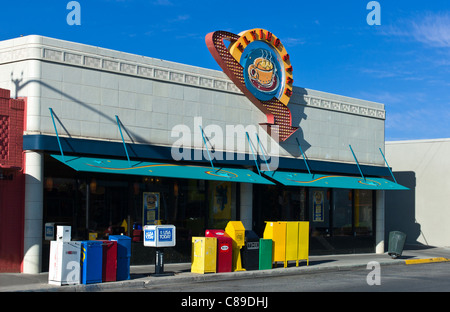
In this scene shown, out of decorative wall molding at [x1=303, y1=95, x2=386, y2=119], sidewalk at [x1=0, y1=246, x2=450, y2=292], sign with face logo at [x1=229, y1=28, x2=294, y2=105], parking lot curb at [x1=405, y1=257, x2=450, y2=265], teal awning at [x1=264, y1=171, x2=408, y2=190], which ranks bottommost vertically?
parking lot curb at [x1=405, y1=257, x2=450, y2=265]

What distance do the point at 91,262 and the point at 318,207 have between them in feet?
43.3

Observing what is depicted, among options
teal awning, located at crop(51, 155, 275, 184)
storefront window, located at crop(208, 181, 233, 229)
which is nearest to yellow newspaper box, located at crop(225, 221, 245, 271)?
teal awning, located at crop(51, 155, 275, 184)

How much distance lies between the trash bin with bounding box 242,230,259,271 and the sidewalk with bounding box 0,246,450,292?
412 mm

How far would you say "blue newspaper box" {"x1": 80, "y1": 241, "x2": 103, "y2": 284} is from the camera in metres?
15.5

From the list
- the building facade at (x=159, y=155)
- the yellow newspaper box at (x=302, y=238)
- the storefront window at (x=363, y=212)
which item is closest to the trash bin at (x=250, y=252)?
the yellow newspaper box at (x=302, y=238)

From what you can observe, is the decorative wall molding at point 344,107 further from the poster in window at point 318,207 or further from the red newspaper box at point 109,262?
the red newspaper box at point 109,262

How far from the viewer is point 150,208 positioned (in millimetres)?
20922

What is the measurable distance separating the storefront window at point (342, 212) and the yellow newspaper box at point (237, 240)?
877 centimetres

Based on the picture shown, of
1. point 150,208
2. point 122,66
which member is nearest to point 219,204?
point 150,208

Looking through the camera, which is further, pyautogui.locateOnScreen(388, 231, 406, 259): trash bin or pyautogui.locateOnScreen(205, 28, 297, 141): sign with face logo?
pyautogui.locateOnScreen(388, 231, 406, 259): trash bin

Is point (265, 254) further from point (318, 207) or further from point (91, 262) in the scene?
point (318, 207)

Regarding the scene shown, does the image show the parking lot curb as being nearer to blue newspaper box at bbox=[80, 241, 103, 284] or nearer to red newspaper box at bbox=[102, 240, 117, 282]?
red newspaper box at bbox=[102, 240, 117, 282]
